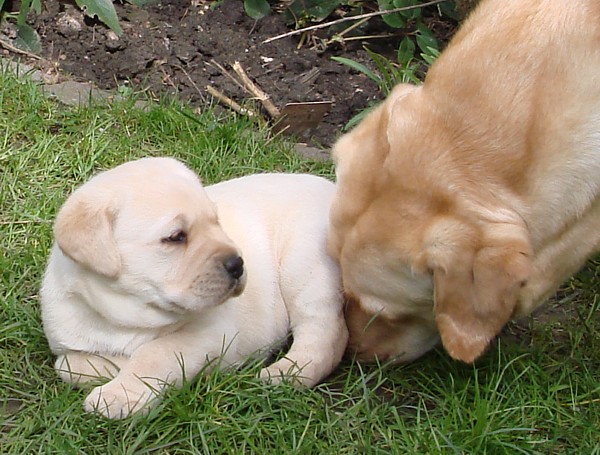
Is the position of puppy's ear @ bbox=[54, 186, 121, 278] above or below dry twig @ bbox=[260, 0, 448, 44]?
above

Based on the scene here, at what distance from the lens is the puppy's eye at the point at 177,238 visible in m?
2.83

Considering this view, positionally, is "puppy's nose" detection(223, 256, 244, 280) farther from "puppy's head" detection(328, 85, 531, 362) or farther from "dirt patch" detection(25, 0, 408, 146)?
"dirt patch" detection(25, 0, 408, 146)

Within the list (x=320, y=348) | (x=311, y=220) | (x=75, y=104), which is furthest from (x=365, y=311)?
(x=75, y=104)

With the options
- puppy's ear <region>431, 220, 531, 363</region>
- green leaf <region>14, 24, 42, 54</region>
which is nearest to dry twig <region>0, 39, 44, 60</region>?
green leaf <region>14, 24, 42, 54</region>

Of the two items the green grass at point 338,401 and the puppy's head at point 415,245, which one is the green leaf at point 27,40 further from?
the puppy's head at point 415,245

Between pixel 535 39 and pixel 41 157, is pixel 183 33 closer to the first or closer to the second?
pixel 41 157

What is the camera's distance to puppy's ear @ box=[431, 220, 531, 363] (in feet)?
8.75

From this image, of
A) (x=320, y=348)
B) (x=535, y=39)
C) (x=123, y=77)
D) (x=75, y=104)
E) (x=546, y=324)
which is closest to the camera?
(x=535, y=39)

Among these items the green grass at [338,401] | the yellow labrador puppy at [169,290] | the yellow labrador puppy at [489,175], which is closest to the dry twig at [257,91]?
the green grass at [338,401]

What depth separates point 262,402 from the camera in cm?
296

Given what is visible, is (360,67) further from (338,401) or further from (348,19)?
(338,401)

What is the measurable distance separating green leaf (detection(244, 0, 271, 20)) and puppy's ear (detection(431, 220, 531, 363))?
11.0 ft

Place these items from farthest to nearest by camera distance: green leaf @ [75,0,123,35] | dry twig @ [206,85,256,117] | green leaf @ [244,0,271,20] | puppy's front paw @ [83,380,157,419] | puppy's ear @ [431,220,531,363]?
green leaf @ [244,0,271,20], dry twig @ [206,85,256,117], green leaf @ [75,0,123,35], puppy's front paw @ [83,380,157,419], puppy's ear @ [431,220,531,363]

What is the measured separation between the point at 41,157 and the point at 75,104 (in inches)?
22.3
